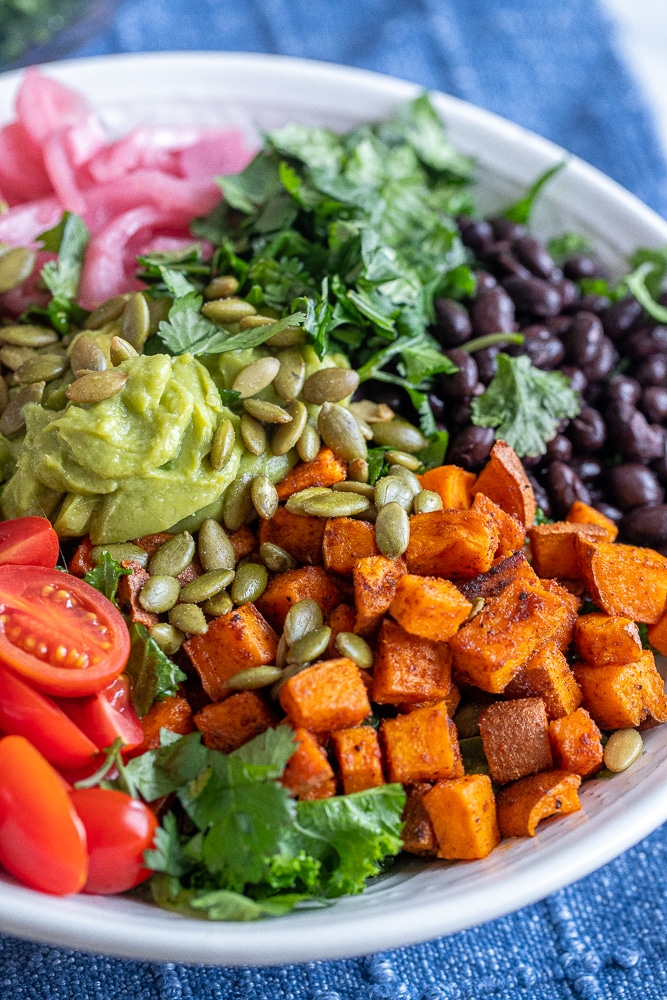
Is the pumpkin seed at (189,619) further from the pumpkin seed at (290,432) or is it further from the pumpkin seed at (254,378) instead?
the pumpkin seed at (254,378)

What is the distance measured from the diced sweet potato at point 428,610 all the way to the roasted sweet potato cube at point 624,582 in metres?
0.48

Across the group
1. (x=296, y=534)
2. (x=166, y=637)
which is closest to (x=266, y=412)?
(x=296, y=534)

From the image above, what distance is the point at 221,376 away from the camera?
299 cm

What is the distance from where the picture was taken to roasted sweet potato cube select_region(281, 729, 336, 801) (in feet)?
7.73

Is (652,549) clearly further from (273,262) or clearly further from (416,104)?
(416,104)

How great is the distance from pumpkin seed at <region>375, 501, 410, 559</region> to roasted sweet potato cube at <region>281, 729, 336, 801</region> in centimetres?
58

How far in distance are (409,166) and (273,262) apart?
0.99 meters

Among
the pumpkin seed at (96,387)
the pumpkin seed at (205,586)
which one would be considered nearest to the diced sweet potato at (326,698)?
the pumpkin seed at (205,586)

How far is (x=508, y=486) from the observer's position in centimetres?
300

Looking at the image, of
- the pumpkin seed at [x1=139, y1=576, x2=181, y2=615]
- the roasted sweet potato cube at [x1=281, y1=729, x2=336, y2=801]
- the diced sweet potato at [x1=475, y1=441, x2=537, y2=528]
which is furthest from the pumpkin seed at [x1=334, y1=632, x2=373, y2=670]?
the diced sweet potato at [x1=475, y1=441, x2=537, y2=528]

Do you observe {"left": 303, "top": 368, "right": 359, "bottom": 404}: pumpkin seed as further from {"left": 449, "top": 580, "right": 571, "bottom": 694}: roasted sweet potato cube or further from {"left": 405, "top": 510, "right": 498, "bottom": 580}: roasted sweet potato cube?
{"left": 449, "top": 580, "right": 571, "bottom": 694}: roasted sweet potato cube

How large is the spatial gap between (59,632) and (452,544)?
1.06m

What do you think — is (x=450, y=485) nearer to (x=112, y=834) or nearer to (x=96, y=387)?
(x=96, y=387)

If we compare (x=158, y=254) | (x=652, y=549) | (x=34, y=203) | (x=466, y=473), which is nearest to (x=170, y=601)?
(x=466, y=473)
